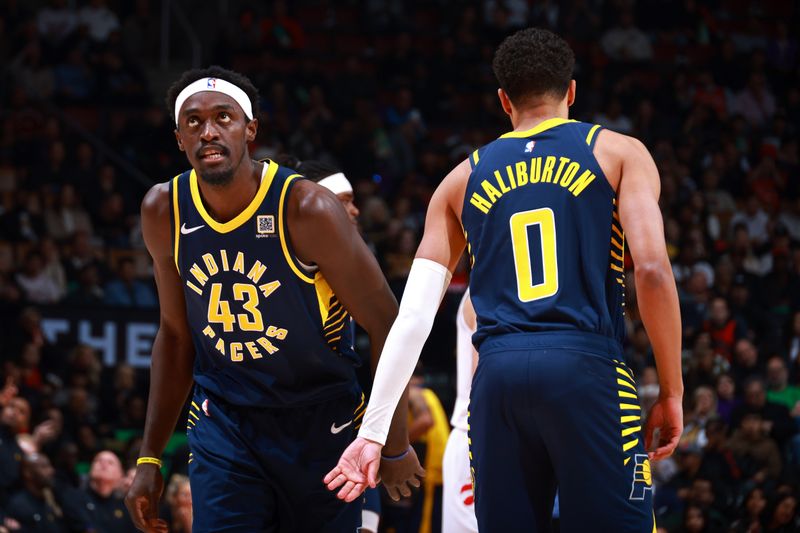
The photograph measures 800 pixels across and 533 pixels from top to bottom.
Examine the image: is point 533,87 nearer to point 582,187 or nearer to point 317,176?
point 582,187

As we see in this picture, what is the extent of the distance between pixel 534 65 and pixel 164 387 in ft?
6.25

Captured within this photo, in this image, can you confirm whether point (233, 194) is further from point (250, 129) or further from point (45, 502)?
point (45, 502)

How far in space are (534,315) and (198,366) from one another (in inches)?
62.1

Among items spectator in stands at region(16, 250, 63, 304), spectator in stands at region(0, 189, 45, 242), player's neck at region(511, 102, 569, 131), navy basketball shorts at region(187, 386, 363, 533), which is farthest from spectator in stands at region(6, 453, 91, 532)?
player's neck at region(511, 102, 569, 131)

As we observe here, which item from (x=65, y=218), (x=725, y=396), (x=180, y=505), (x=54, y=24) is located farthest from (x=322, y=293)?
(x=54, y=24)

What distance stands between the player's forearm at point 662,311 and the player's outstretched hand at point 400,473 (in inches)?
46.1

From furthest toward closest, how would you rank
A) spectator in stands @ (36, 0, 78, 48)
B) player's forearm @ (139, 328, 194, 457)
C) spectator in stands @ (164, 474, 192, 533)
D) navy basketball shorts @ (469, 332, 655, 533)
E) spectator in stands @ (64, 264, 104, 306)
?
spectator in stands @ (36, 0, 78, 48), spectator in stands @ (64, 264, 104, 306), spectator in stands @ (164, 474, 192, 533), player's forearm @ (139, 328, 194, 457), navy basketball shorts @ (469, 332, 655, 533)

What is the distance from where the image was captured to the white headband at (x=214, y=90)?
4.36 meters

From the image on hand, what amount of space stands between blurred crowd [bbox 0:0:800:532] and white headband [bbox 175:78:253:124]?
480 centimetres

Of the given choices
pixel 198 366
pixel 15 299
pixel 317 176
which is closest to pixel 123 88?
pixel 15 299

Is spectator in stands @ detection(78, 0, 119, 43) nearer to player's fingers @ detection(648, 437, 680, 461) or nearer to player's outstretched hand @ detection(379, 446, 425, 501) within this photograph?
player's outstretched hand @ detection(379, 446, 425, 501)

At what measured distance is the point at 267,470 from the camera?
428 cm

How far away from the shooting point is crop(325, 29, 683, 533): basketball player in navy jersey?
3.34 m

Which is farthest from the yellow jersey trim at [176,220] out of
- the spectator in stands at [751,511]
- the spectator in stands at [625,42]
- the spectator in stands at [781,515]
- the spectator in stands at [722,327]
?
the spectator in stands at [625,42]
